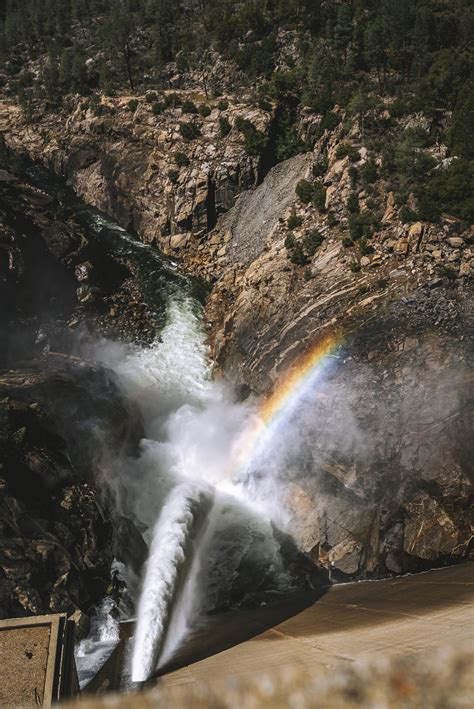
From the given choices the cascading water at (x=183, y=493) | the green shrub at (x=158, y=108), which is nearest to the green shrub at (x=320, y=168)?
the cascading water at (x=183, y=493)

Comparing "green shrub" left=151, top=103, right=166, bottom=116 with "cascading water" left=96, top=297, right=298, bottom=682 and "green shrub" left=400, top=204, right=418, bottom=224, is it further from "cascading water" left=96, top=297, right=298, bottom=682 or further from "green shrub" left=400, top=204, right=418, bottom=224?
"green shrub" left=400, top=204, right=418, bottom=224

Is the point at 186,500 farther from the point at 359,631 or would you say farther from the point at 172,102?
the point at 172,102

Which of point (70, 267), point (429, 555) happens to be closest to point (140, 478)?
point (429, 555)

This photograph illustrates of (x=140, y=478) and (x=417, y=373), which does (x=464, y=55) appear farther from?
(x=140, y=478)

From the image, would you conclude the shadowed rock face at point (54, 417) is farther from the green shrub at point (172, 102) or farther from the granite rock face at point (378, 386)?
the green shrub at point (172, 102)

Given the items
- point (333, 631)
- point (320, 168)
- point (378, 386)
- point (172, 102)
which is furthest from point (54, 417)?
point (172, 102)

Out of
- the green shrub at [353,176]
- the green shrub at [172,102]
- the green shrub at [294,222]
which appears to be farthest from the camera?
the green shrub at [172,102]
